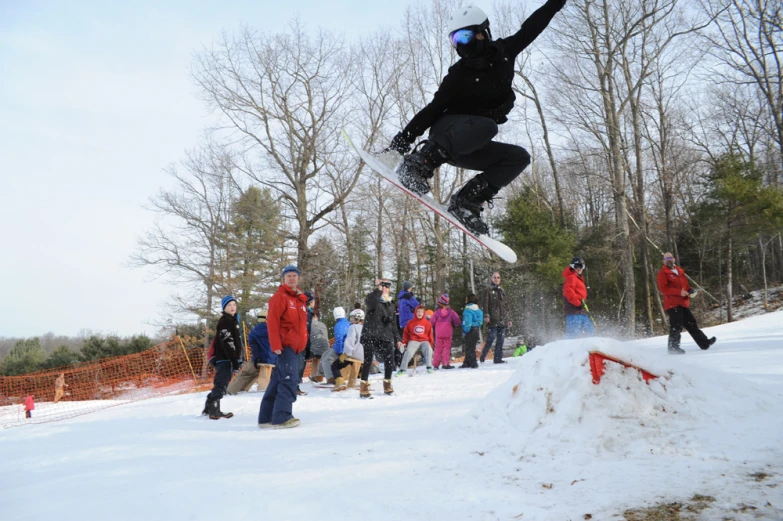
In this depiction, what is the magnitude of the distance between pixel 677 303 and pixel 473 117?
247 inches

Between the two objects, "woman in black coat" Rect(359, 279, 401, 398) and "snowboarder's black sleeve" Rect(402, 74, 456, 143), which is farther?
"woman in black coat" Rect(359, 279, 401, 398)

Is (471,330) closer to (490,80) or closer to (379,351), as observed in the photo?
(379,351)

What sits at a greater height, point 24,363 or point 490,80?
point 490,80

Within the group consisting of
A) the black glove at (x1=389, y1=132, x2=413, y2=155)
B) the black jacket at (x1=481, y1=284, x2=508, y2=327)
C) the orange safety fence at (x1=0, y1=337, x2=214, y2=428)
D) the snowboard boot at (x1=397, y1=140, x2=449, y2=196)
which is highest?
the black glove at (x1=389, y1=132, x2=413, y2=155)

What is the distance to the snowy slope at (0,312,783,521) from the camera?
9.29 ft

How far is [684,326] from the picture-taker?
8.27 m

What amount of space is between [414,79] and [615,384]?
807 inches

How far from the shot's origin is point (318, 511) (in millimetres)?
2938

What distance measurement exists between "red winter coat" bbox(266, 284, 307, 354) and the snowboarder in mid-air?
2.07 m

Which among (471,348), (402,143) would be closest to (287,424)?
(402,143)

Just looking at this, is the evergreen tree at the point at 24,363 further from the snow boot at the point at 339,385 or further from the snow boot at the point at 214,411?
the snow boot at the point at 214,411

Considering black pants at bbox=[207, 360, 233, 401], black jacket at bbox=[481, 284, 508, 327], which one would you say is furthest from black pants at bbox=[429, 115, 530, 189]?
black jacket at bbox=[481, 284, 508, 327]

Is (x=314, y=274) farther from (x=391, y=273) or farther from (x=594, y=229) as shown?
(x=594, y=229)

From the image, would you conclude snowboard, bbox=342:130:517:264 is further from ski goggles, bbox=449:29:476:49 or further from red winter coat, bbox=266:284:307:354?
red winter coat, bbox=266:284:307:354
